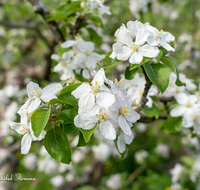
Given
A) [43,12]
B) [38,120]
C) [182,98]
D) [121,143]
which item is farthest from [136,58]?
[43,12]

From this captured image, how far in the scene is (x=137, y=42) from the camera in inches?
28.8

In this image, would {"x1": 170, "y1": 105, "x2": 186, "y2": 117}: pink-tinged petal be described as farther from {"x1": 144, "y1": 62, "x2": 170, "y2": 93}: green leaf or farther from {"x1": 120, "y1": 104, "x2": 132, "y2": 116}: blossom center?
{"x1": 120, "y1": 104, "x2": 132, "y2": 116}: blossom center

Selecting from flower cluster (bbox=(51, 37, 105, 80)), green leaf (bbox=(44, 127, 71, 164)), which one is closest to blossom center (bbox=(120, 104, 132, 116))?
green leaf (bbox=(44, 127, 71, 164))

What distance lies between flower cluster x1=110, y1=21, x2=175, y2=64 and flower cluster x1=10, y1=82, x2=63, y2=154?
1.00 ft

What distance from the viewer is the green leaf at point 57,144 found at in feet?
2.14

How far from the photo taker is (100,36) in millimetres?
Answer: 1292

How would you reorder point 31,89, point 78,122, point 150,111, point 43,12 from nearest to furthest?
point 78,122 → point 31,89 → point 150,111 → point 43,12

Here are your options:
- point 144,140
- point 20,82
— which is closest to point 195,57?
point 144,140

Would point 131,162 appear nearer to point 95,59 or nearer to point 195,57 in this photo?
point 195,57

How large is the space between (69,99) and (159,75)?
384 millimetres

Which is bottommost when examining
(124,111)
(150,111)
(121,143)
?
(150,111)

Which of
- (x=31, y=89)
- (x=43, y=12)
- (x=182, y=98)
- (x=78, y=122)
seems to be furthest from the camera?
(x=43, y=12)

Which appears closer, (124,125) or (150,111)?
(124,125)

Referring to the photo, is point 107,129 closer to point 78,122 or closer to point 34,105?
point 78,122
